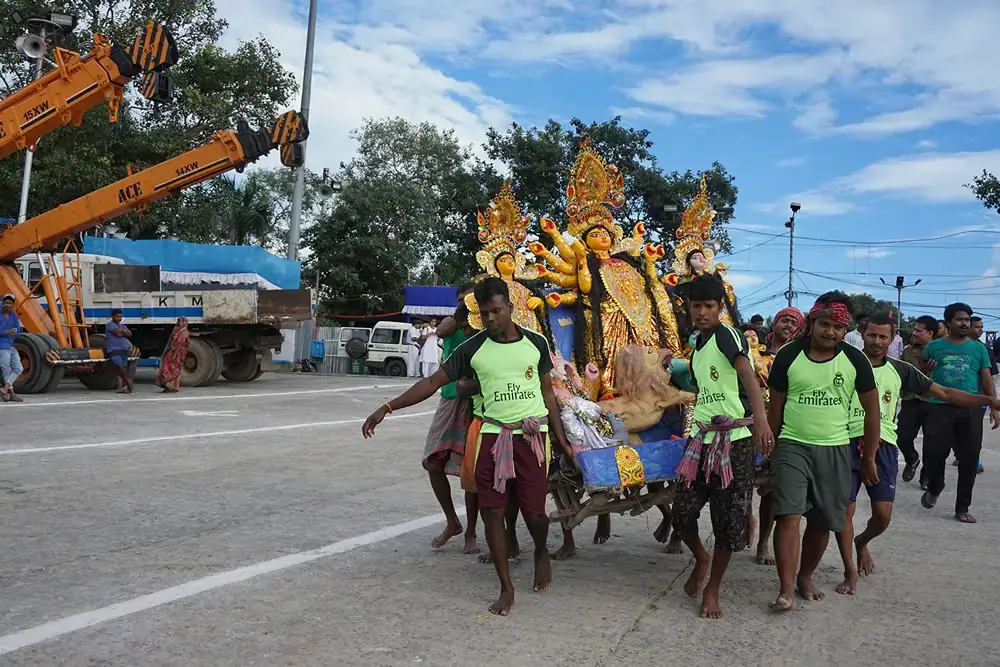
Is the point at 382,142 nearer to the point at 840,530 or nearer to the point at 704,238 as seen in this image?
the point at 704,238

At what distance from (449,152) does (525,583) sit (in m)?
40.5

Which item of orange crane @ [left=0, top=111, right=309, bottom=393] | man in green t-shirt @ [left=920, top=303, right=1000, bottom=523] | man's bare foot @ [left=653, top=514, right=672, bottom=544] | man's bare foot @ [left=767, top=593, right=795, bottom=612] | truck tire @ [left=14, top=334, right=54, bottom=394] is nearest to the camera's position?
man's bare foot @ [left=767, top=593, right=795, bottom=612]

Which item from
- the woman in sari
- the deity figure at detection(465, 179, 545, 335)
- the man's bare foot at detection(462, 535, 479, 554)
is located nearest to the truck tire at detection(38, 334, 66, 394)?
the woman in sari

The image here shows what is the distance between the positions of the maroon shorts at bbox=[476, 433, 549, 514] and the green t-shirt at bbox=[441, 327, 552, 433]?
0.30 ft

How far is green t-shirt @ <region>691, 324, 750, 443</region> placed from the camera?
185 inches

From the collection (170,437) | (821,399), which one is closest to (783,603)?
(821,399)

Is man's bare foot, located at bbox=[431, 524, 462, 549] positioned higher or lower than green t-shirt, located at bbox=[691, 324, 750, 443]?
lower

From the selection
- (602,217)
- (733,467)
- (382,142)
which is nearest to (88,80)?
(602,217)

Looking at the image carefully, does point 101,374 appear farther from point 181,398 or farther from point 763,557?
point 763,557

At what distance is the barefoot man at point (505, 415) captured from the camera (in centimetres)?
480

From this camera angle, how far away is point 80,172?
2502 cm

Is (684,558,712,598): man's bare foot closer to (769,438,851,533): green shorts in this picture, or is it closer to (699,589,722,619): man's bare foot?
(699,589,722,619): man's bare foot

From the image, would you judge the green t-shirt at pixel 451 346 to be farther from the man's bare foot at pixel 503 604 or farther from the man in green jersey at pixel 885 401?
the man in green jersey at pixel 885 401

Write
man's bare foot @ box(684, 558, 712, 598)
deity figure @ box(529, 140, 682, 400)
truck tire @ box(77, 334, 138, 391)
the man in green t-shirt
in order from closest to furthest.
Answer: man's bare foot @ box(684, 558, 712, 598) → deity figure @ box(529, 140, 682, 400) → the man in green t-shirt → truck tire @ box(77, 334, 138, 391)
